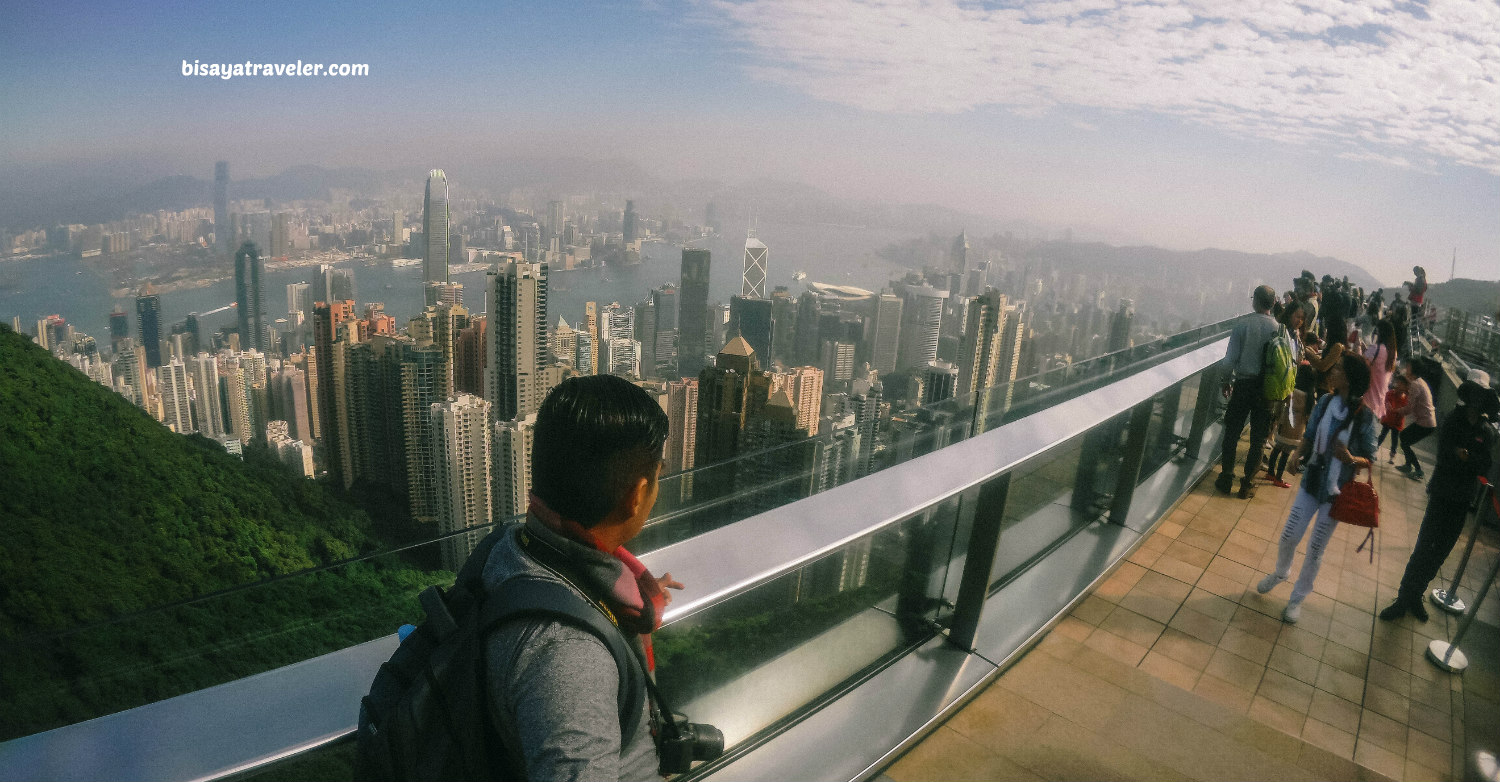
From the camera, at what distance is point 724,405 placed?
1778 cm

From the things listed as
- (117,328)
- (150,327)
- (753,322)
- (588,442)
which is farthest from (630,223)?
(588,442)

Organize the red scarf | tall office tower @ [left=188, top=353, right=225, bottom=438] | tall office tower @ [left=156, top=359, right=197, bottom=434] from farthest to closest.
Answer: tall office tower @ [left=188, top=353, right=225, bottom=438], tall office tower @ [left=156, top=359, right=197, bottom=434], the red scarf

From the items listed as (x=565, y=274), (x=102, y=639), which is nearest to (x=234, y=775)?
(x=102, y=639)

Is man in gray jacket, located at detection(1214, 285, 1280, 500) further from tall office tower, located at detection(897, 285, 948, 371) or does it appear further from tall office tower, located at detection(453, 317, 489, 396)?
tall office tower, located at detection(897, 285, 948, 371)

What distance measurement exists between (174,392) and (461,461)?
18693 millimetres

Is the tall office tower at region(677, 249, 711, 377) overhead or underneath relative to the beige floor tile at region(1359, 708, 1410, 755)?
underneath

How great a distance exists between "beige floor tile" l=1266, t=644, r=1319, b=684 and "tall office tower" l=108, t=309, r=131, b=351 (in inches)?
1746

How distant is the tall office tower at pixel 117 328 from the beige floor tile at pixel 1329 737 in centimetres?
4455

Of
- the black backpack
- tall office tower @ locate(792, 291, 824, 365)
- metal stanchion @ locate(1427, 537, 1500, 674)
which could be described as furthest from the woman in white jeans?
tall office tower @ locate(792, 291, 824, 365)

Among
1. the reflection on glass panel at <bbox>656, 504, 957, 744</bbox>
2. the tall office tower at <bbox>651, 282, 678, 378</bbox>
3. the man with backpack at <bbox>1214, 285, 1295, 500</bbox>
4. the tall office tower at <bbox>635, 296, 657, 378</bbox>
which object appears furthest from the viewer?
the tall office tower at <bbox>635, 296, 657, 378</bbox>

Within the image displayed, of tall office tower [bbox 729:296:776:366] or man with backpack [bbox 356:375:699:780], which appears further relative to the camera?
tall office tower [bbox 729:296:776:366]

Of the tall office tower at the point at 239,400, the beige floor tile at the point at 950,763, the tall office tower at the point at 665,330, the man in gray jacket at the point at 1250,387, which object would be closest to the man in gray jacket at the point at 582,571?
the beige floor tile at the point at 950,763

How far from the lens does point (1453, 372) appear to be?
9.97 metres

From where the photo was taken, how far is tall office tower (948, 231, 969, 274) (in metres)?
57.8
